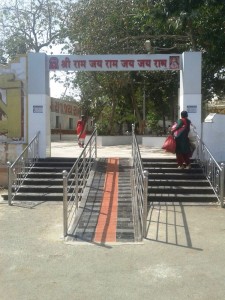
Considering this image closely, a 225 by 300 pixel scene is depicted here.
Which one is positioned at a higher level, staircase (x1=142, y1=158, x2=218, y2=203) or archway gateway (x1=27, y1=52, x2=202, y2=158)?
archway gateway (x1=27, y1=52, x2=202, y2=158)

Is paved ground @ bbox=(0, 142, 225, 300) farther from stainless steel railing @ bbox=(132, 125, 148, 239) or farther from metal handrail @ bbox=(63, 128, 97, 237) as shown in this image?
metal handrail @ bbox=(63, 128, 97, 237)

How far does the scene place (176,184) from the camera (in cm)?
1032

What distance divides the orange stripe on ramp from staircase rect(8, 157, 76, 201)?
1146 mm

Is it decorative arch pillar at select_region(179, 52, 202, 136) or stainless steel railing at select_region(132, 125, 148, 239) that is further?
decorative arch pillar at select_region(179, 52, 202, 136)

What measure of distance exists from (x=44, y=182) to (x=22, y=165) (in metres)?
0.99

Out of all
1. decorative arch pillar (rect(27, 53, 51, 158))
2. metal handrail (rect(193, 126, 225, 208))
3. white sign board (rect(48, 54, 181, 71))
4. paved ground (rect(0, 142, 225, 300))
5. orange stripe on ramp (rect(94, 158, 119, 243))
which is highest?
white sign board (rect(48, 54, 181, 71))

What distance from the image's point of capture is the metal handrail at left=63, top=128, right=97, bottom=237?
698 cm

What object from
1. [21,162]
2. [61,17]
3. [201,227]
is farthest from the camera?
[61,17]

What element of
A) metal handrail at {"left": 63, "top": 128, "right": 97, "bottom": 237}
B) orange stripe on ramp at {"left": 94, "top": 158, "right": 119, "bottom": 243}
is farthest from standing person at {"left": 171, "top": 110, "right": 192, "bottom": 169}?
metal handrail at {"left": 63, "top": 128, "right": 97, "bottom": 237}

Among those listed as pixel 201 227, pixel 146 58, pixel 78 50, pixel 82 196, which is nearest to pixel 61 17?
pixel 78 50

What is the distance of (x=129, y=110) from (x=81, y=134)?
774 inches

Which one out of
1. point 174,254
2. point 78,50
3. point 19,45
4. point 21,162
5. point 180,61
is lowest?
point 174,254

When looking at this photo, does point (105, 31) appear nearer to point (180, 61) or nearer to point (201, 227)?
point (180, 61)

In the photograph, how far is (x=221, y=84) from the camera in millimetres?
22859
